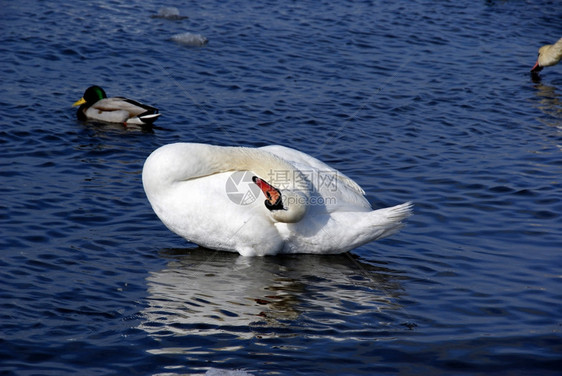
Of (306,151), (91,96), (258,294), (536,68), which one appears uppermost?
(536,68)

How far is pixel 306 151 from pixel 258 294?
4335 mm

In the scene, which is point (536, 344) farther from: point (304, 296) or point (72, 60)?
point (72, 60)

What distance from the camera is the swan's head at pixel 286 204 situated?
678 cm

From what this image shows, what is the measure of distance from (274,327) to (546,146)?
6.86 m

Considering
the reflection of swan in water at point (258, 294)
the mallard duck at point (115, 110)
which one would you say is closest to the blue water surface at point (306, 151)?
the reflection of swan in water at point (258, 294)

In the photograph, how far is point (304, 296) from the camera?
675 cm

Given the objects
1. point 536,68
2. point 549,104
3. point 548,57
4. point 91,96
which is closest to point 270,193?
point 91,96

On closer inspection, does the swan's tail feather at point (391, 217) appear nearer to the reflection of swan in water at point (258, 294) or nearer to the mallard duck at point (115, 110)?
the reflection of swan in water at point (258, 294)

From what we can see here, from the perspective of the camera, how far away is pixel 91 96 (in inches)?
480

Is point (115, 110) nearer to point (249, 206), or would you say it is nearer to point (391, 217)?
point (249, 206)

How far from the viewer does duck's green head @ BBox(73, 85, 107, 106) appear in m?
12.1

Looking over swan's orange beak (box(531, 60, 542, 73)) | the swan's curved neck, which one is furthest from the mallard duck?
swan's orange beak (box(531, 60, 542, 73))

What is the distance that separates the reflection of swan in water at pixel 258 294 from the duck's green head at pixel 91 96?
5.24 m

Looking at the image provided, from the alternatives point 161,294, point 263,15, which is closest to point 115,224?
point 161,294
